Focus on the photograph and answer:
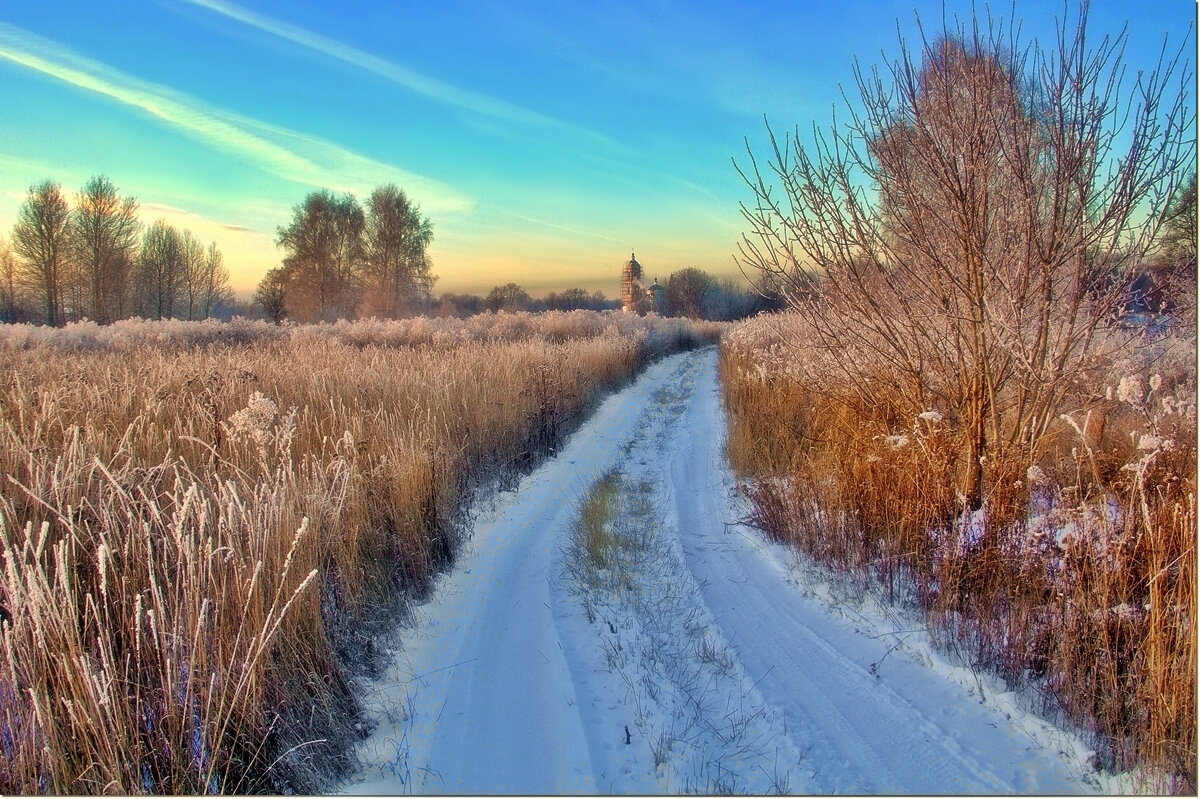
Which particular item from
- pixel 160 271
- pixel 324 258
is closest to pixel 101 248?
pixel 160 271

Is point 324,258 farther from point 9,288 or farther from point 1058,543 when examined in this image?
point 1058,543

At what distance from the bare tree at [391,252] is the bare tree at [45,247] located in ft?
65.2

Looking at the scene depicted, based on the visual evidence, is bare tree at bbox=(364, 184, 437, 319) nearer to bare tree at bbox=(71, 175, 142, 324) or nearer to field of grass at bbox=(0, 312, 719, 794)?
bare tree at bbox=(71, 175, 142, 324)

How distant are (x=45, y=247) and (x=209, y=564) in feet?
61.0

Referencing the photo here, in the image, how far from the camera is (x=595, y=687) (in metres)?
2.82

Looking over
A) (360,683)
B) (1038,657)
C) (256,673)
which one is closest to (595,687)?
(360,683)

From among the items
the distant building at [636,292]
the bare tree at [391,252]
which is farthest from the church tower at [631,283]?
the bare tree at [391,252]

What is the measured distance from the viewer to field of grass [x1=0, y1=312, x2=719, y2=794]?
1865 mm

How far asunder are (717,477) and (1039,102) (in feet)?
14.3

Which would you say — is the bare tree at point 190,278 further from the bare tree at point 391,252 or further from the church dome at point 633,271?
the church dome at point 633,271

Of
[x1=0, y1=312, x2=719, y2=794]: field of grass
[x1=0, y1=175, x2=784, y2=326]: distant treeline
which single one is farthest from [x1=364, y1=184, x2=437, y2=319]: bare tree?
[x1=0, y1=312, x2=719, y2=794]: field of grass

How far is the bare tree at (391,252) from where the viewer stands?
123ft

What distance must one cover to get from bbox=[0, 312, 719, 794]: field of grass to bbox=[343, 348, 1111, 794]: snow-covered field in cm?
34

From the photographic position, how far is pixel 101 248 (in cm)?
1752
